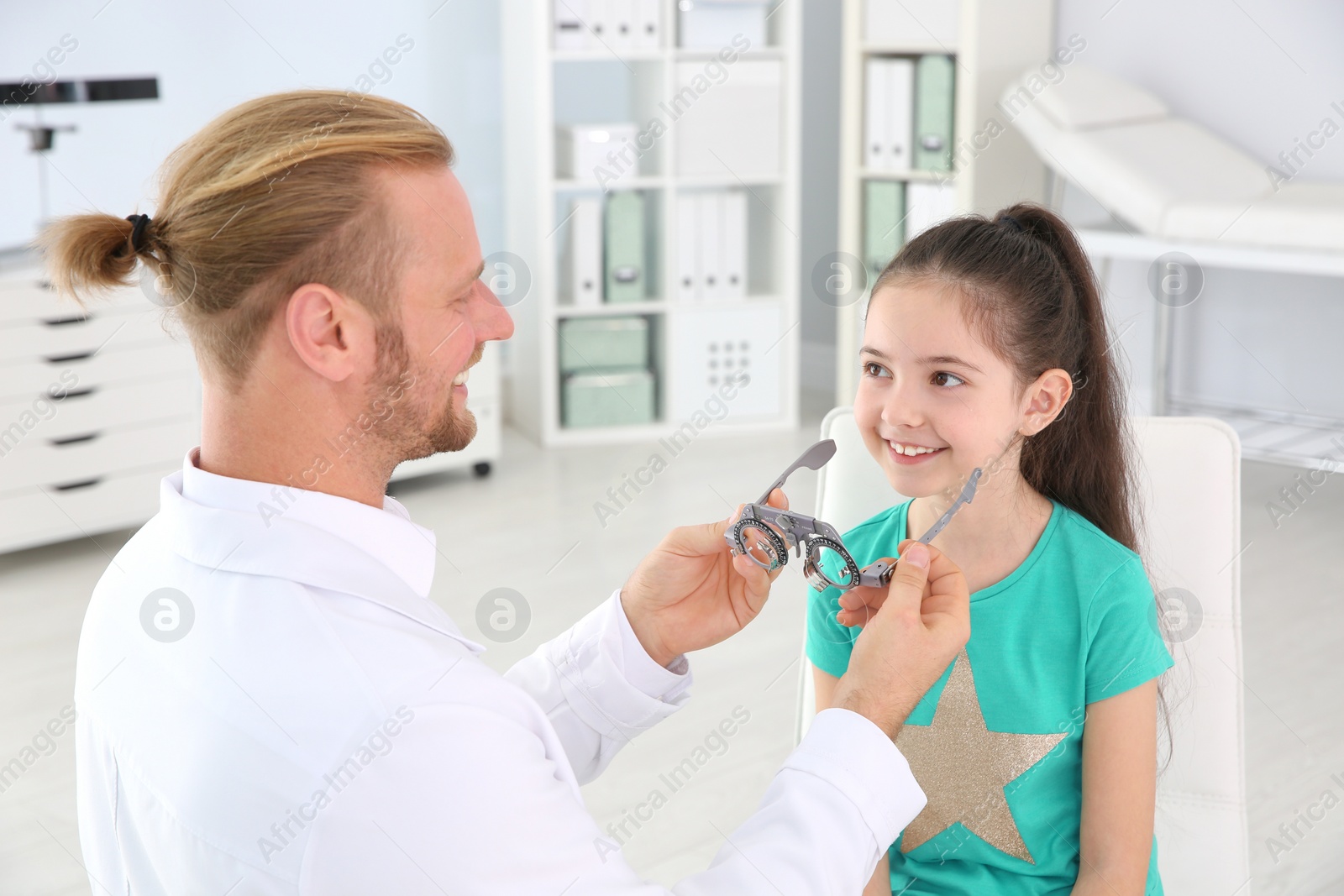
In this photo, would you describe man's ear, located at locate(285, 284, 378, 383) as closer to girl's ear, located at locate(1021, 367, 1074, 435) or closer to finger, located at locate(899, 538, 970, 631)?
finger, located at locate(899, 538, 970, 631)

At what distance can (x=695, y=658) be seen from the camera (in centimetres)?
252

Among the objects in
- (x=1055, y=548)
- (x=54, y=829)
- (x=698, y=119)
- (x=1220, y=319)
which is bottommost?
(x=54, y=829)

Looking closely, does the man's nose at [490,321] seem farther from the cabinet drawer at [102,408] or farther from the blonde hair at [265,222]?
the cabinet drawer at [102,408]

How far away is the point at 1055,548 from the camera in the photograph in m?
1.18

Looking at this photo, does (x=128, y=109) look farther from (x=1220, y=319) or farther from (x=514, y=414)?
(x=1220, y=319)

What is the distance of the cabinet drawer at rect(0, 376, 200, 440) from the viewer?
291 cm

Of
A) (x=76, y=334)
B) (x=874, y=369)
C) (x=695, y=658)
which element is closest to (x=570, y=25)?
(x=76, y=334)

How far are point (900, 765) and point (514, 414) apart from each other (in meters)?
3.40

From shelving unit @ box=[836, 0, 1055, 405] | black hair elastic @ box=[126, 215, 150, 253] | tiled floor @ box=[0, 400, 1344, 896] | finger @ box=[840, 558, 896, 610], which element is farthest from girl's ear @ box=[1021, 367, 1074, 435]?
shelving unit @ box=[836, 0, 1055, 405]

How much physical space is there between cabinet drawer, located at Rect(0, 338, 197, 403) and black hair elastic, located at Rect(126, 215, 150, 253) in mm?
2197

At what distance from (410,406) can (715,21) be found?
310 centimetres

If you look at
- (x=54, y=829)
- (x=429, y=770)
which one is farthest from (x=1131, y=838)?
(x=54, y=829)

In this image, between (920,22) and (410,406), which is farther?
(920,22)

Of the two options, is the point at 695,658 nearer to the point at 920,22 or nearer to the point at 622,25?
the point at 622,25
